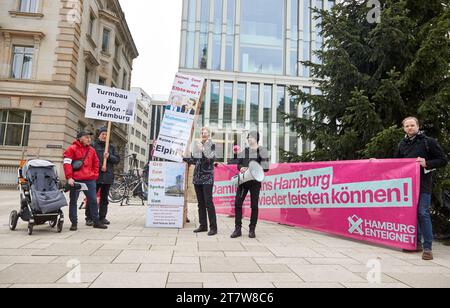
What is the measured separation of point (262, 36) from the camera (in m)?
35.2

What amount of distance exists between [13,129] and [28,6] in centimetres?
792

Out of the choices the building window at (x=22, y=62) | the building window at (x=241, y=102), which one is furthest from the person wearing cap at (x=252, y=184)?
the building window at (x=241, y=102)

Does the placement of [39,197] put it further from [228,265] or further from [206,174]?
[228,265]

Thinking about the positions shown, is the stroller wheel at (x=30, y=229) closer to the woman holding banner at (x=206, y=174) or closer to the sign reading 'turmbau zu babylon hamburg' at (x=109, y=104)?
the sign reading 'turmbau zu babylon hamburg' at (x=109, y=104)

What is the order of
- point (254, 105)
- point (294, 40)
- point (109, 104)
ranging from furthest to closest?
point (294, 40), point (254, 105), point (109, 104)

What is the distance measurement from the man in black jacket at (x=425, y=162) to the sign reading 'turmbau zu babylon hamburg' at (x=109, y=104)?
5.29 meters

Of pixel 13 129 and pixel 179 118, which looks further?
pixel 13 129

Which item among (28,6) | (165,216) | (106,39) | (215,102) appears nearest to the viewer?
(165,216)

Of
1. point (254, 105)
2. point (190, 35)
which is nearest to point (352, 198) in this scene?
point (254, 105)
